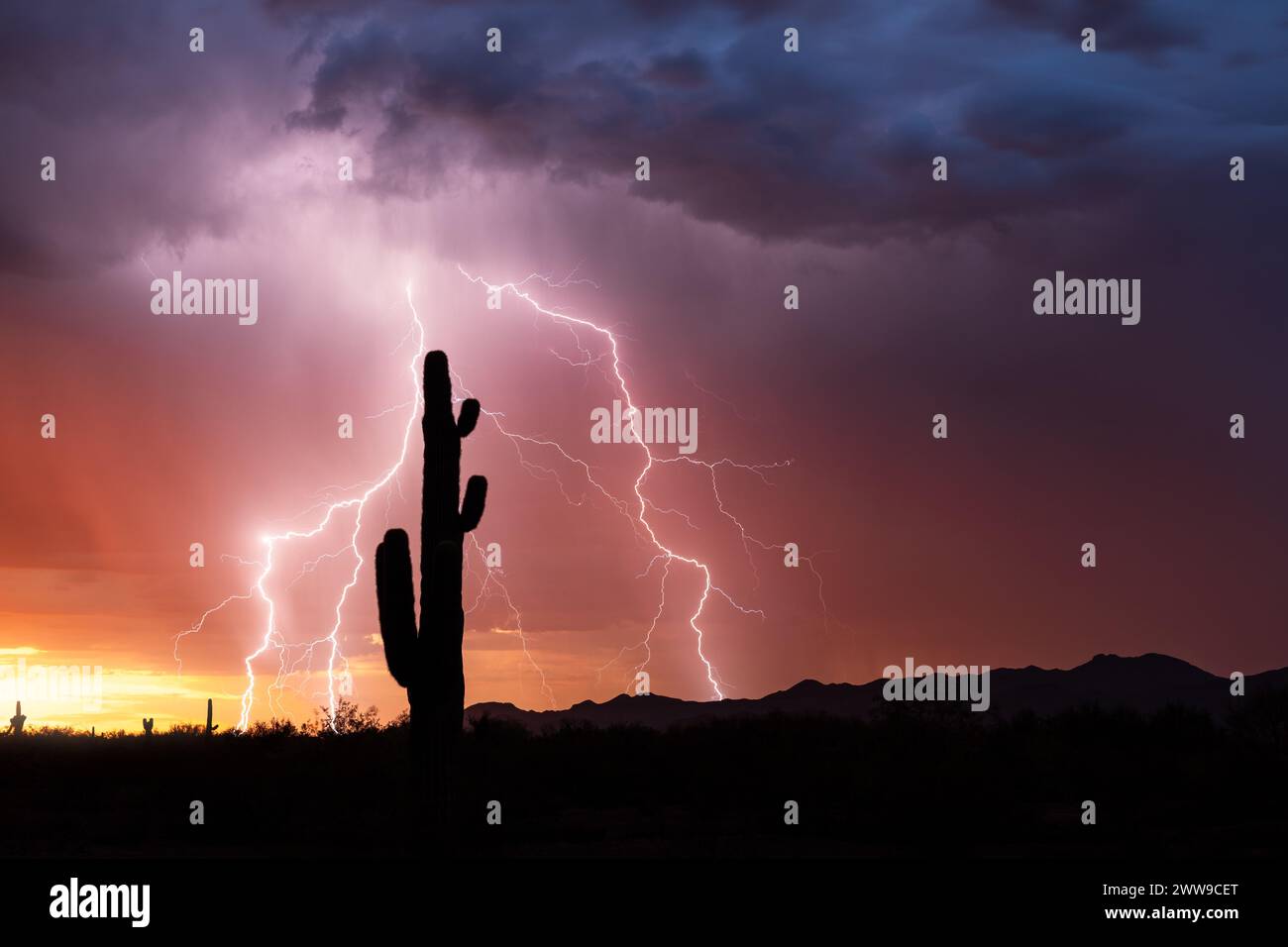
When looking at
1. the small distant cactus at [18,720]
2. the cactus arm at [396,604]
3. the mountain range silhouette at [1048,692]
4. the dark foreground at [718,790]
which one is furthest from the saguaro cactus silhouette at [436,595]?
the mountain range silhouette at [1048,692]

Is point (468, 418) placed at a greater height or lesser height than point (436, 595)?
greater

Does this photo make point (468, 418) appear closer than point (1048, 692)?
Yes

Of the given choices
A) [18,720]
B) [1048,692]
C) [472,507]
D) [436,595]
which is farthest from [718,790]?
[1048,692]

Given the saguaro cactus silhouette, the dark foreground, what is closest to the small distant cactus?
the dark foreground

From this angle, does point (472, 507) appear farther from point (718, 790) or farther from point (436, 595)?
point (718, 790)
